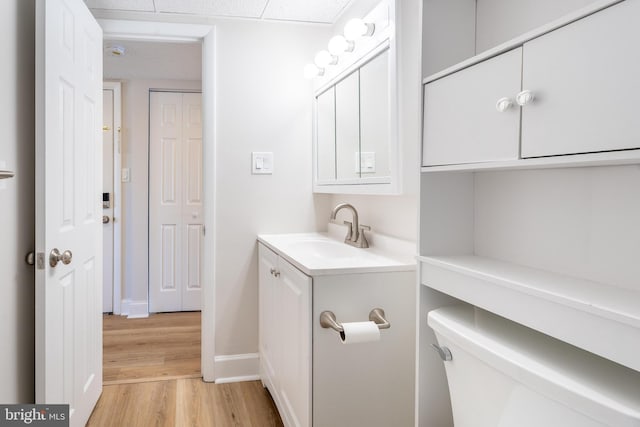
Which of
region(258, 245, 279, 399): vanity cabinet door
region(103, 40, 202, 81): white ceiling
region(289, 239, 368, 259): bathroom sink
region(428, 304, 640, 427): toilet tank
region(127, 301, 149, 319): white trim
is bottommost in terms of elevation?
region(127, 301, 149, 319): white trim

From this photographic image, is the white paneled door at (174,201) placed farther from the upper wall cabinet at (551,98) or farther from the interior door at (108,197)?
the upper wall cabinet at (551,98)

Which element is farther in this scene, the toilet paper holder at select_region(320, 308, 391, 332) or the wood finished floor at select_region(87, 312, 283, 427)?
the wood finished floor at select_region(87, 312, 283, 427)

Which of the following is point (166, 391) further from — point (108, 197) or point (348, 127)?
point (108, 197)

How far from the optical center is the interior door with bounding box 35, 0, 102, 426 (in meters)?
1.65

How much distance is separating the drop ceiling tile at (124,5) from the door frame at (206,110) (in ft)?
0.21

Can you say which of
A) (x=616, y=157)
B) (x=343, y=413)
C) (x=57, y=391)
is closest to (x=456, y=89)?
(x=616, y=157)

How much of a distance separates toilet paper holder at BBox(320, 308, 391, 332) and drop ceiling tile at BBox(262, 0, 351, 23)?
62.4 inches

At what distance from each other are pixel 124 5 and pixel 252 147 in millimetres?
967

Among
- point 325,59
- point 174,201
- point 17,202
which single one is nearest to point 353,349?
point 17,202

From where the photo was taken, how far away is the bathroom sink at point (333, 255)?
1706 mm

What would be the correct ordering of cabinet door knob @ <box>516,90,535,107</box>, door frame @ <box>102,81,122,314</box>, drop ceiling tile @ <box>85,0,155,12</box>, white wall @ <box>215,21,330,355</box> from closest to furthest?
cabinet door knob @ <box>516,90,535,107</box> → drop ceiling tile @ <box>85,0,155,12</box> → white wall @ <box>215,21,330,355</box> → door frame @ <box>102,81,122,314</box>

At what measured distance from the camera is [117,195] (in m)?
4.07

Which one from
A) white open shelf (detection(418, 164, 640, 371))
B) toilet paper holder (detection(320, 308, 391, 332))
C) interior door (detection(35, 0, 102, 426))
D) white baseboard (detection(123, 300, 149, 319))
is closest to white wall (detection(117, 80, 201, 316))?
white baseboard (detection(123, 300, 149, 319))

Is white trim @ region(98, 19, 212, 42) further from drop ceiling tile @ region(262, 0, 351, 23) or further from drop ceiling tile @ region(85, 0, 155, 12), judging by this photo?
drop ceiling tile @ region(262, 0, 351, 23)
